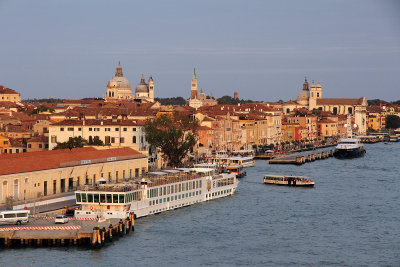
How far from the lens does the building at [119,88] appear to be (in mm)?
89438

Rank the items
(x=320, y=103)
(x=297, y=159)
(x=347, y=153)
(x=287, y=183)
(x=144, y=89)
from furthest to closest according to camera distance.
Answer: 1. (x=320, y=103)
2. (x=144, y=89)
3. (x=347, y=153)
4. (x=297, y=159)
5. (x=287, y=183)

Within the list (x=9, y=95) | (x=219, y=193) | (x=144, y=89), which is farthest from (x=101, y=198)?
(x=144, y=89)

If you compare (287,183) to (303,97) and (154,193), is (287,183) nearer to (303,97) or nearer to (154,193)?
(154,193)

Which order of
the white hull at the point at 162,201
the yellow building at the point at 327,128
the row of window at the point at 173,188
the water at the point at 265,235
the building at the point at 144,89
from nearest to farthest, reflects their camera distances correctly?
the water at the point at 265,235, the white hull at the point at 162,201, the row of window at the point at 173,188, the yellow building at the point at 327,128, the building at the point at 144,89

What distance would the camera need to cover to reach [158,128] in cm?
4100

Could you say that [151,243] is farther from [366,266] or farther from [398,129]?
[398,129]

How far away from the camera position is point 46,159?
1097 inches

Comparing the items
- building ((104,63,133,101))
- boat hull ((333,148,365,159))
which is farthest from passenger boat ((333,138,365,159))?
building ((104,63,133,101))

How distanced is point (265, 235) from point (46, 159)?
8820 millimetres

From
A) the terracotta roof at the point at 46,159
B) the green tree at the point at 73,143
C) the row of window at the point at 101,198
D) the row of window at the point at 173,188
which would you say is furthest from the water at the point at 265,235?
the green tree at the point at 73,143

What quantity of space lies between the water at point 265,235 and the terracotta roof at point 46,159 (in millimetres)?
4145

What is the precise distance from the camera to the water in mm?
19828

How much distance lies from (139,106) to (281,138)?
66.7 feet

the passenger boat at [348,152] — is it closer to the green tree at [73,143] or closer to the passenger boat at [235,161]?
the passenger boat at [235,161]
